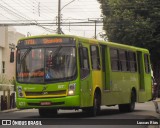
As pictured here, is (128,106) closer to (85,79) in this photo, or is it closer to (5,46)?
(85,79)

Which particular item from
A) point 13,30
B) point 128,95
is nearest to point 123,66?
point 128,95

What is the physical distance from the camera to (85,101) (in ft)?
68.4

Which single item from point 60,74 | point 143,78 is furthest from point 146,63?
point 60,74

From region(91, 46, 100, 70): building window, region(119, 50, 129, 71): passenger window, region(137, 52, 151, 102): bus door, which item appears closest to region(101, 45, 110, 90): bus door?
region(91, 46, 100, 70): building window

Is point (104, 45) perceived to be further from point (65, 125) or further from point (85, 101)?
point (65, 125)

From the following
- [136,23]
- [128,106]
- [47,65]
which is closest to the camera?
[47,65]

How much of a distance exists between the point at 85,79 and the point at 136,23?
2488cm

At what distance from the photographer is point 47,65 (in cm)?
2061

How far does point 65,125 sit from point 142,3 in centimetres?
2932

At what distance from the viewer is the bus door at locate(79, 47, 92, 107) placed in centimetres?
2066

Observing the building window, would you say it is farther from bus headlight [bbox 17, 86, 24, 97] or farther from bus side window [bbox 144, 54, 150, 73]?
bus side window [bbox 144, 54, 150, 73]

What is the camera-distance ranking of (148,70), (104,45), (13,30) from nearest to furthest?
(104,45), (148,70), (13,30)

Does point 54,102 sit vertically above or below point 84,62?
below

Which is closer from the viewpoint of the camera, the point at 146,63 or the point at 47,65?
the point at 47,65
